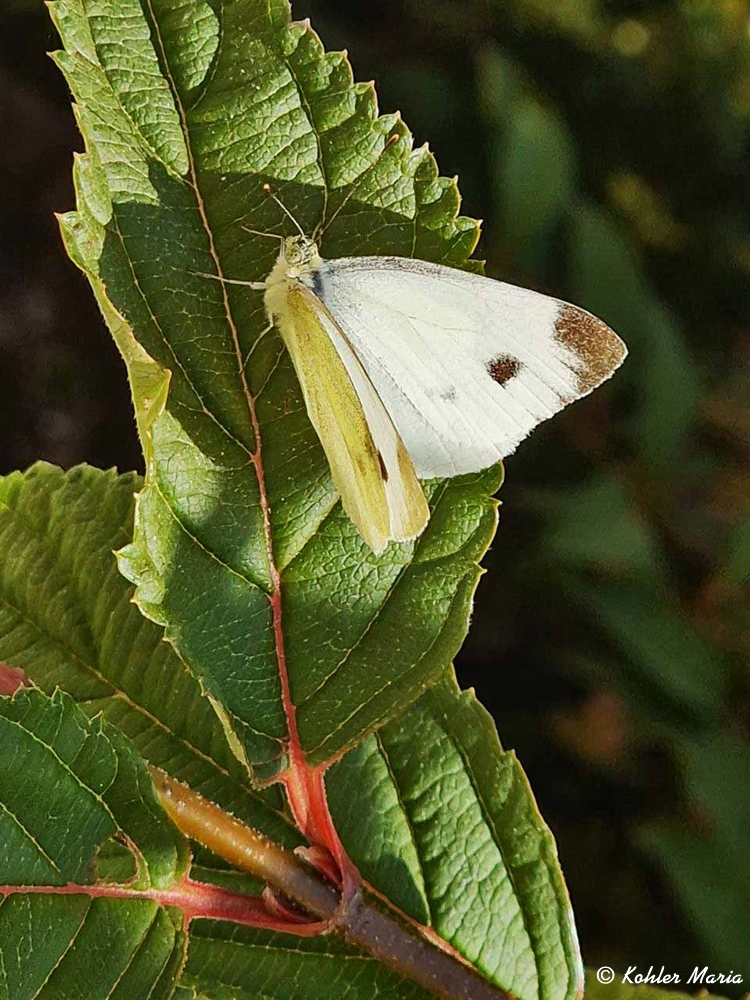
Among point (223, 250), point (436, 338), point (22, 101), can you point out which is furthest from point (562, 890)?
point (22, 101)

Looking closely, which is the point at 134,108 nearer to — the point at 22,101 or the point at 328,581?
the point at 328,581

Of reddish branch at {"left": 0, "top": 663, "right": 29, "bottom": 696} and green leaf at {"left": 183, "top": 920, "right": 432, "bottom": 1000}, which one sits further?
green leaf at {"left": 183, "top": 920, "right": 432, "bottom": 1000}

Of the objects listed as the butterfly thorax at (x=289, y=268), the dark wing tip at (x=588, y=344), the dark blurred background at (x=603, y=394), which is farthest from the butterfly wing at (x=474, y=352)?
the dark blurred background at (x=603, y=394)

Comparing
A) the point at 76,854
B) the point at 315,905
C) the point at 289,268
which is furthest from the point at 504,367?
the point at 76,854

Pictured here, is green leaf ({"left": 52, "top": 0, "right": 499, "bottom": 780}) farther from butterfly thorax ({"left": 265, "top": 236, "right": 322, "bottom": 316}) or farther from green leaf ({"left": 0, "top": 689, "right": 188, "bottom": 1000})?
green leaf ({"left": 0, "top": 689, "right": 188, "bottom": 1000})

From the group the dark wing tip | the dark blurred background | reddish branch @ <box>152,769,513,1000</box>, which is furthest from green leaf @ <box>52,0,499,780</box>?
the dark blurred background
